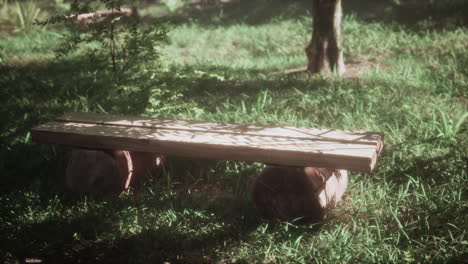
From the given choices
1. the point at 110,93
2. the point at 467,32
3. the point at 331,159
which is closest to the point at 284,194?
the point at 331,159

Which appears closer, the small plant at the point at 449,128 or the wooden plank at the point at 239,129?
the wooden plank at the point at 239,129

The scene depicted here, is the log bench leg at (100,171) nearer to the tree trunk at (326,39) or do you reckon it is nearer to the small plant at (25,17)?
the tree trunk at (326,39)

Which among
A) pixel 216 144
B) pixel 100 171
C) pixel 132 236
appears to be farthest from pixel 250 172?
pixel 100 171

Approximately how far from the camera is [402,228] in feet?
10.7

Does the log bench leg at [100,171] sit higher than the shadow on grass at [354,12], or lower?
lower

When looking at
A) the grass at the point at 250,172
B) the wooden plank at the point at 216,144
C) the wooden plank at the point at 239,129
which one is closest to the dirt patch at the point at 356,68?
the grass at the point at 250,172

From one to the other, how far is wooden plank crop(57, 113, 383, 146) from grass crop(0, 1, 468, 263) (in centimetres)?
50

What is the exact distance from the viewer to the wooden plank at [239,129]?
340cm

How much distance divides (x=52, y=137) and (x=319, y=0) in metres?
4.01

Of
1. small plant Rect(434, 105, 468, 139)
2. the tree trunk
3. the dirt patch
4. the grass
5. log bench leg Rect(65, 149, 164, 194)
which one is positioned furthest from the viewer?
the dirt patch

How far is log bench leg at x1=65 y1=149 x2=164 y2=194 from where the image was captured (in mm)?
4020

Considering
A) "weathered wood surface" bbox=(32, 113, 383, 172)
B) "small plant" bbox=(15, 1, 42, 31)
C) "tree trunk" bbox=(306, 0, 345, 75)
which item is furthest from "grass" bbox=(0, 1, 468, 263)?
"small plant" bbox=(15, 1, 42, 31)

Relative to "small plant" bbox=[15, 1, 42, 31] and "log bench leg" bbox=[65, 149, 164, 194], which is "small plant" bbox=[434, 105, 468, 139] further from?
"small plant" bbox=[15, 1, 42, 31]

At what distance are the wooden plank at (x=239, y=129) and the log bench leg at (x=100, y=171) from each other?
0.30 metres
